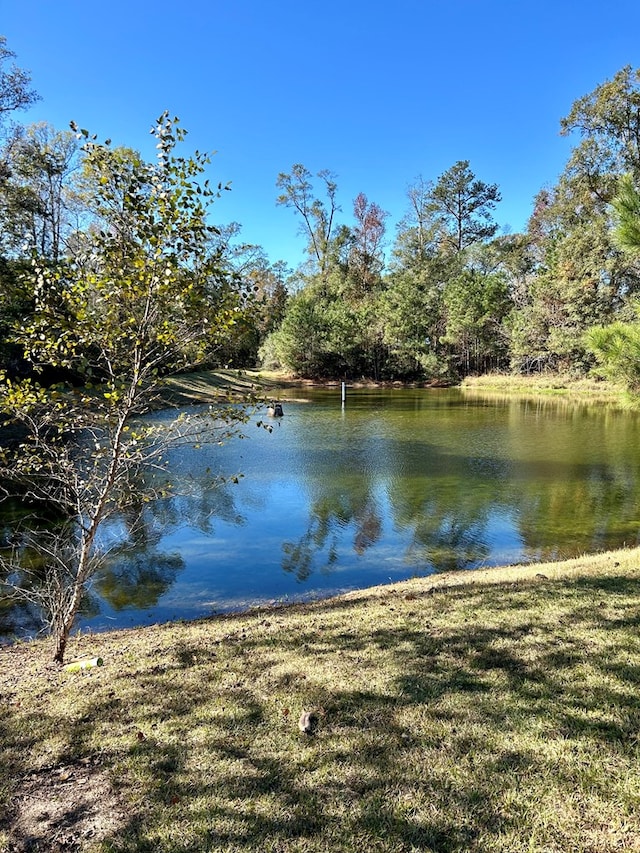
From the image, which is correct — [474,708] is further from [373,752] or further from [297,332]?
[297,332]

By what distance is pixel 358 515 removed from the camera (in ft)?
32.3

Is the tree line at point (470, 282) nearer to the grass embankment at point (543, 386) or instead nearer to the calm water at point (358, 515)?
the grass embankment at point (543, 386)

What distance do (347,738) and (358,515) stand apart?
23.8 feet

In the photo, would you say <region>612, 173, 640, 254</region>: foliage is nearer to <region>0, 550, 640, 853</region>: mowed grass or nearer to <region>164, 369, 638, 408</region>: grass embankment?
<region>0, 550, 640, 853</region>: mowed grass

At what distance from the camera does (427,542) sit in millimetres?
8453

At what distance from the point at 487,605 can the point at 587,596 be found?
89 cm

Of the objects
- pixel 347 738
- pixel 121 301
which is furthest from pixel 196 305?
pixel 347 738

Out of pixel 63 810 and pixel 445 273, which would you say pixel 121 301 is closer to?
pixel 63 810

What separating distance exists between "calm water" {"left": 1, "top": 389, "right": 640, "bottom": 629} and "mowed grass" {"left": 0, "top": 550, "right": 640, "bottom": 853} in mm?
1619

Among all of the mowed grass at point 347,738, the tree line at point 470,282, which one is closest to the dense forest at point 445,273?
the tree line at point 470,282

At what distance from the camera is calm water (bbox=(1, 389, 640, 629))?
689 centimetres

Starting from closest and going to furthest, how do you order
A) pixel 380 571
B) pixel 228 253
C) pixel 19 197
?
pixel 228 253
pixel 380 571
pixel 19 197

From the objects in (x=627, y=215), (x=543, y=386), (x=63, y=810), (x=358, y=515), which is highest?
(x=627, y=215)

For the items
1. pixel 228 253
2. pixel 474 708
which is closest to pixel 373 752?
pixel 474 708
